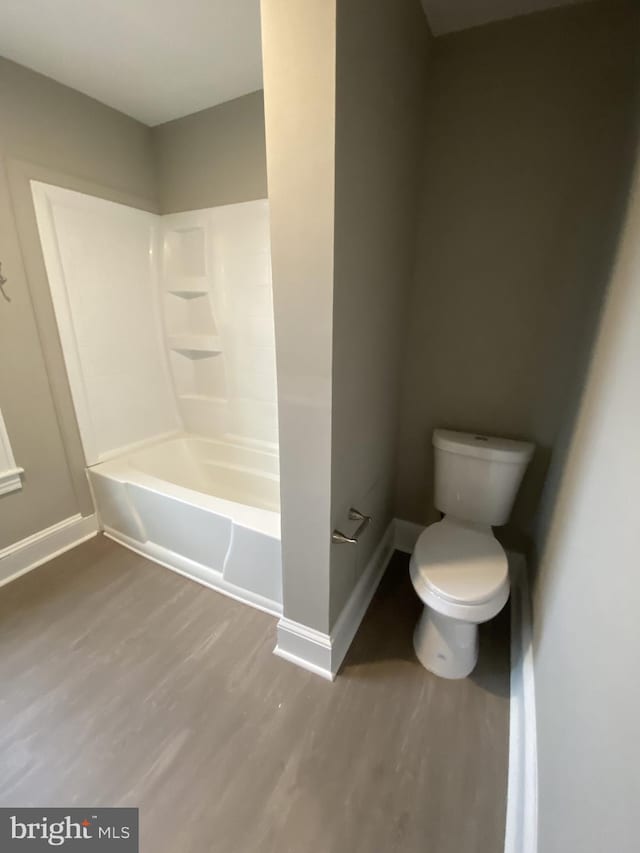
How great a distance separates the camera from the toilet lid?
1.17 m

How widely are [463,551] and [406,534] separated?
632 mm

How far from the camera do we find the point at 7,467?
1714 mm

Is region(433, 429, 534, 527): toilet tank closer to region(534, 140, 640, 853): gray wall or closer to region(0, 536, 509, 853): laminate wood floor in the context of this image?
region(534, 140, 640, 853): gray wall

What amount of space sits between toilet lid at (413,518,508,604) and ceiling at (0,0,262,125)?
2119 millimetres

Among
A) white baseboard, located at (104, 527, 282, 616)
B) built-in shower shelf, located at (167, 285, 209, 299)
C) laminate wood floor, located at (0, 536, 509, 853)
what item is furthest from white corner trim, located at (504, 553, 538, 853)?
built-in shower shelf, located at (167, 285, 209, 299)

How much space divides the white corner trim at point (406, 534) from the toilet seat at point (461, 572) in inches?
18.2

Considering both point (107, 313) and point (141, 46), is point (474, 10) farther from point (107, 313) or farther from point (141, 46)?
point (107, 313)

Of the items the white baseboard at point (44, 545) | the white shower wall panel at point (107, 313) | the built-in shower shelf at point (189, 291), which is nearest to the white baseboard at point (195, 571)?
the white baseboard at point (44, 545)

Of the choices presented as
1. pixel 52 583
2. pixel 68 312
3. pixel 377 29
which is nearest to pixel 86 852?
pixel 52 583

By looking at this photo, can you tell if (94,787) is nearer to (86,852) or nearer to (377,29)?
(86,852)

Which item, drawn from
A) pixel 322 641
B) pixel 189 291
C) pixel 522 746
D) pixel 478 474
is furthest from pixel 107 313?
pixel 522 746

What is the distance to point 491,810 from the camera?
0.96m

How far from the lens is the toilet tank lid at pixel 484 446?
56.6 inches

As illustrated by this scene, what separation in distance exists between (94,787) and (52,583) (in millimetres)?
1047
